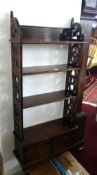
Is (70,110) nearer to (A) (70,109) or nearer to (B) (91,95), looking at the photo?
(A) (70,109)

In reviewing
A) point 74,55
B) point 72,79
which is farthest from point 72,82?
point 74,55

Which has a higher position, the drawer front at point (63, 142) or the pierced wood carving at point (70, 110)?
the pierced wood carving at point (70, 110)

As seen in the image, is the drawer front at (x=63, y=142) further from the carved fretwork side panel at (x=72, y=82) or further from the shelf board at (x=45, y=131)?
the carved fretwork side panel at (x=72, y=82)

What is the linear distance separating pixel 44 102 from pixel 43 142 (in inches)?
15.0

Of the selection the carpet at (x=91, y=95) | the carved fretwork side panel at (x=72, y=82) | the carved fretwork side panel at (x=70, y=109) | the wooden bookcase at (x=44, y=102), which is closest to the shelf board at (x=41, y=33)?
the wooden bookcase at (x=44, y=102)

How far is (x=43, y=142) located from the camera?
1.75 meters

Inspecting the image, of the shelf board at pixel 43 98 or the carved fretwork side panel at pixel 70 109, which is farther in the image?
the carved fretwork side panel at pixel 70 109

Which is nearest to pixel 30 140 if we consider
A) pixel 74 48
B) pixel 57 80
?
pixel 57 80

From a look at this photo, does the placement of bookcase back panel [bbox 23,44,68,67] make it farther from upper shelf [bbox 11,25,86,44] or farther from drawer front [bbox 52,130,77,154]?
drawer front [bbox 52,130,77,154]

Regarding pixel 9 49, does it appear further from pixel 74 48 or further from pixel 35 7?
pixel 74 48

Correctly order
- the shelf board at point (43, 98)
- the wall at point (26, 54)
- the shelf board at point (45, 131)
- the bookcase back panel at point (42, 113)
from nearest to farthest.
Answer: the wall at point (26, 54), the shelf board at point (43, 98), the shelf board at point (45, 131), the bookcase back panel at point (42, 113)

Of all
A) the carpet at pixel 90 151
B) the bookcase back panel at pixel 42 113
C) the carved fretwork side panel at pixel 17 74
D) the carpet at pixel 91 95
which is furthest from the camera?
the carpet at pixel 91 95

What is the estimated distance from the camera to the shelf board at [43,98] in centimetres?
161

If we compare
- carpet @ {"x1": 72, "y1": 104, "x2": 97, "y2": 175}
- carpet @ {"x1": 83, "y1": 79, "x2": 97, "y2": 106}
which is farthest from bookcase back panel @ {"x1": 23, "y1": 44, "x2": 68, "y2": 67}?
carpet @ {"x1": 83, "y1": 79, "x2": 97, "y2": 106}
